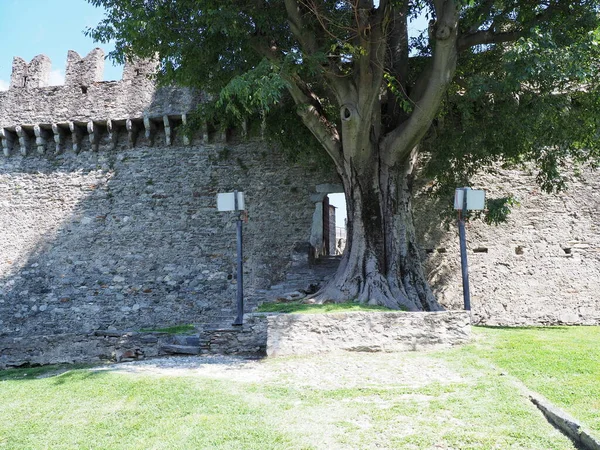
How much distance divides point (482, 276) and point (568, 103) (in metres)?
3.54

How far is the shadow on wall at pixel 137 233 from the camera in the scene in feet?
36.0

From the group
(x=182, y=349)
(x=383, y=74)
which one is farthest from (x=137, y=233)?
(x=383, y=74)

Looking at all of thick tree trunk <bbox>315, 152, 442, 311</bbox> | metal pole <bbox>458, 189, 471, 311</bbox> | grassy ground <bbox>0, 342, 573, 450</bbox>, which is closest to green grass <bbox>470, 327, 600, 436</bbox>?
grassy ground <bbox>0, 342, 573, 450</bbox>

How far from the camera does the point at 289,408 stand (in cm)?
425

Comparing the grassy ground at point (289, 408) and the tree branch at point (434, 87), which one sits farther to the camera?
the tree branch at point (434, 87)

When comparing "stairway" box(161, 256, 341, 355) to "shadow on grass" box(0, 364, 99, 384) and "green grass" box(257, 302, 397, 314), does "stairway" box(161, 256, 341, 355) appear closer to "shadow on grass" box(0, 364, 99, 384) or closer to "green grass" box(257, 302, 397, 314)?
"green grass" box(257, 302, 397, 314)

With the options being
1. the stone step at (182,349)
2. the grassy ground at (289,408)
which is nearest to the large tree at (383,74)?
the stone step at (182,349)

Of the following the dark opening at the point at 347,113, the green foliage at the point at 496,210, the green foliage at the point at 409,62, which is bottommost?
the green foliage at the point at 496,210

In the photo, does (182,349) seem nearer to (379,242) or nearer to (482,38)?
(379,242)

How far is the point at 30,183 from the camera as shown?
488 inches

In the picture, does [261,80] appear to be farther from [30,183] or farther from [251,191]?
[30,183]

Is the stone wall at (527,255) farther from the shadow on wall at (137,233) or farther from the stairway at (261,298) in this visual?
the shadow on wall at (137,233)

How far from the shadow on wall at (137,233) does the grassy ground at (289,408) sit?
512cm

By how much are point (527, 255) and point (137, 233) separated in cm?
796
